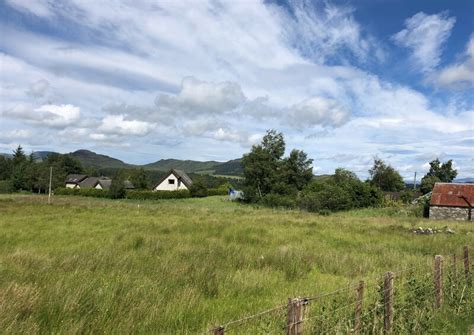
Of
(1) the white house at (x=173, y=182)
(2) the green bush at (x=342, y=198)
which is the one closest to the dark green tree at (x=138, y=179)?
(1) the white house at (x=173, y=182)

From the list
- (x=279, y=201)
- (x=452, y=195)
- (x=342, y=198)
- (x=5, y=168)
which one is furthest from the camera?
(x=5, y=168)

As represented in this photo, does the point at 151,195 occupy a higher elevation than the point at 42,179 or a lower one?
lower

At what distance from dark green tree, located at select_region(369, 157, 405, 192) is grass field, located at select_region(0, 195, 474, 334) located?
68.9m

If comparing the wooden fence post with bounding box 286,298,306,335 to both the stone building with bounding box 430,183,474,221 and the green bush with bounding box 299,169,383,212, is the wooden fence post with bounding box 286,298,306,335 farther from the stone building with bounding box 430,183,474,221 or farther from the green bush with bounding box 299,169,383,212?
the green bush with bounding box 299,169,383,212

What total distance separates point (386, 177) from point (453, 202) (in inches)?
1857

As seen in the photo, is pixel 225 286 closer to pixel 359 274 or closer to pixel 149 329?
pixel 149 329

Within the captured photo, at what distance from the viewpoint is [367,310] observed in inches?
244

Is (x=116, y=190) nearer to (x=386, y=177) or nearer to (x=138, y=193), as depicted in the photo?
(x=138, y=193)

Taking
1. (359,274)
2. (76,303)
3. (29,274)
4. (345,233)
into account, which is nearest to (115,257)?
(29,274)

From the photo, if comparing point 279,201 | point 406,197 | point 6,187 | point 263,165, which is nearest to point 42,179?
point 6,187

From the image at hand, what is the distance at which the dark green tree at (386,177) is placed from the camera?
274 ft

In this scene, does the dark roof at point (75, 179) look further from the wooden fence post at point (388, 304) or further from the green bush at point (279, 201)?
the wooden fence post at point (388, 304)

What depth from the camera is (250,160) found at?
64875 millimetres

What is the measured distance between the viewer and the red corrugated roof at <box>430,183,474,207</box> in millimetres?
37656
